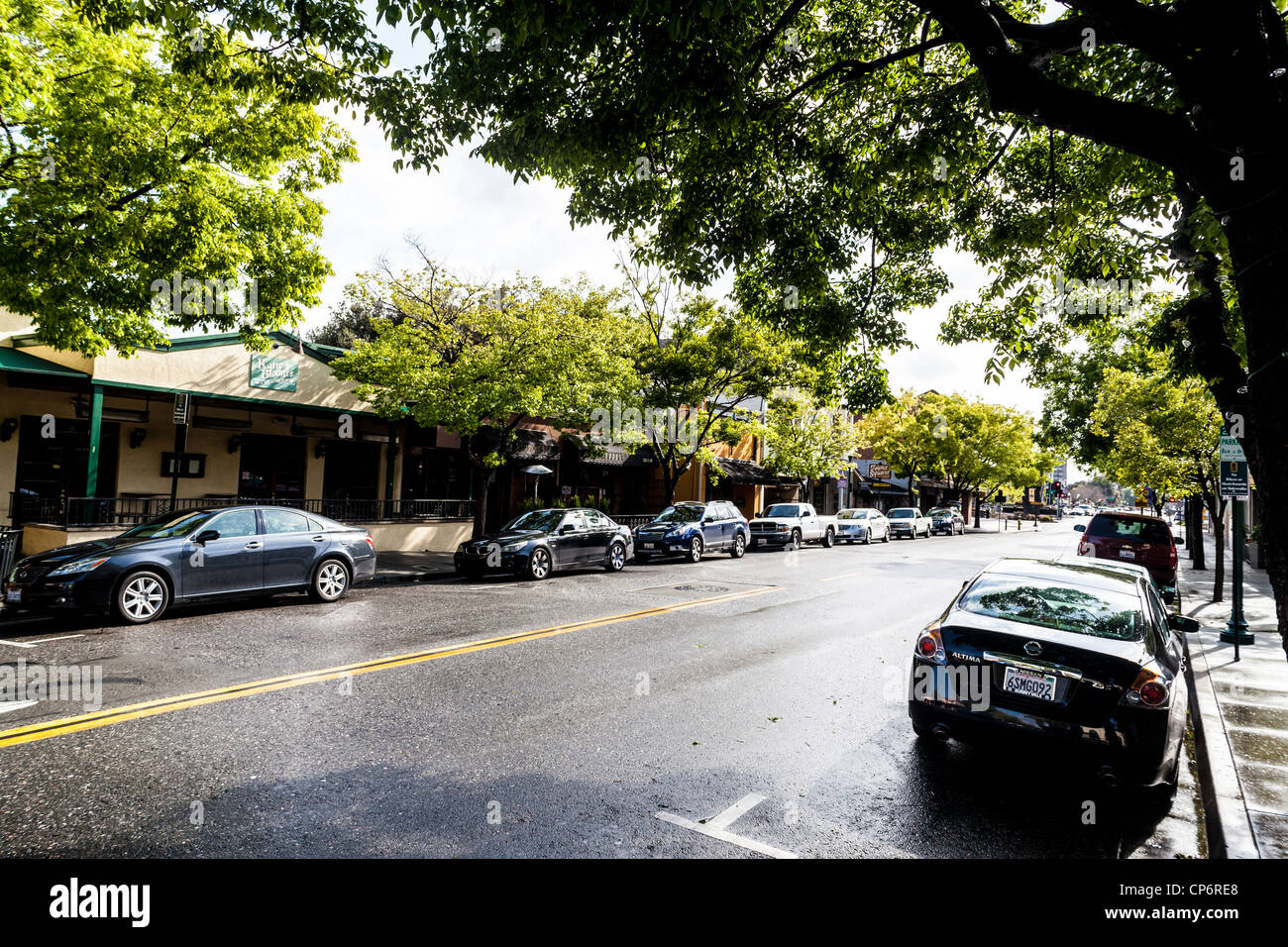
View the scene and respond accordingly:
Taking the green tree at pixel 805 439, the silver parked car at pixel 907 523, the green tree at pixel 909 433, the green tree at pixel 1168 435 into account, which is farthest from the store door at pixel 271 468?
the green tree at pixel 909 433

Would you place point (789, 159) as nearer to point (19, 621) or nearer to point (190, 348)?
point (19, 621)

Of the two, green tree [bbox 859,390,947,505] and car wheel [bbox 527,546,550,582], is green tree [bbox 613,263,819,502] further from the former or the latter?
green tree [bbox 859,390,947,505]

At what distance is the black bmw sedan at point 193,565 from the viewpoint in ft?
26.5

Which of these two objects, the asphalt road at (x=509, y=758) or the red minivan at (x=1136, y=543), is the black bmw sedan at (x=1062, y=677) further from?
the red minivan at (x=1136, y=543)

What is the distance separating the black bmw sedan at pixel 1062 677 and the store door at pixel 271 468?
17.5m

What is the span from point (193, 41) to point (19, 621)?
A: 7.40 meters

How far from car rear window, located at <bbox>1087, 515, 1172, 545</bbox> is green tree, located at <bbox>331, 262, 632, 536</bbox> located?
12.2 meters

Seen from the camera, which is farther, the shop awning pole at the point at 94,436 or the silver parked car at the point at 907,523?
the silver parked car at the point at 907,523

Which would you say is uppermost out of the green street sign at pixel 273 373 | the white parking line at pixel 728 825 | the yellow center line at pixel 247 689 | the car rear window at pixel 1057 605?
the green street sign at pixel 273 373

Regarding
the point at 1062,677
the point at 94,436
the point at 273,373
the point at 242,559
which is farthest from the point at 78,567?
the point at 1062,677

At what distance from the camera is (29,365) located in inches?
517

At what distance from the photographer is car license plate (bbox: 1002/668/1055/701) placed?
4.18m
